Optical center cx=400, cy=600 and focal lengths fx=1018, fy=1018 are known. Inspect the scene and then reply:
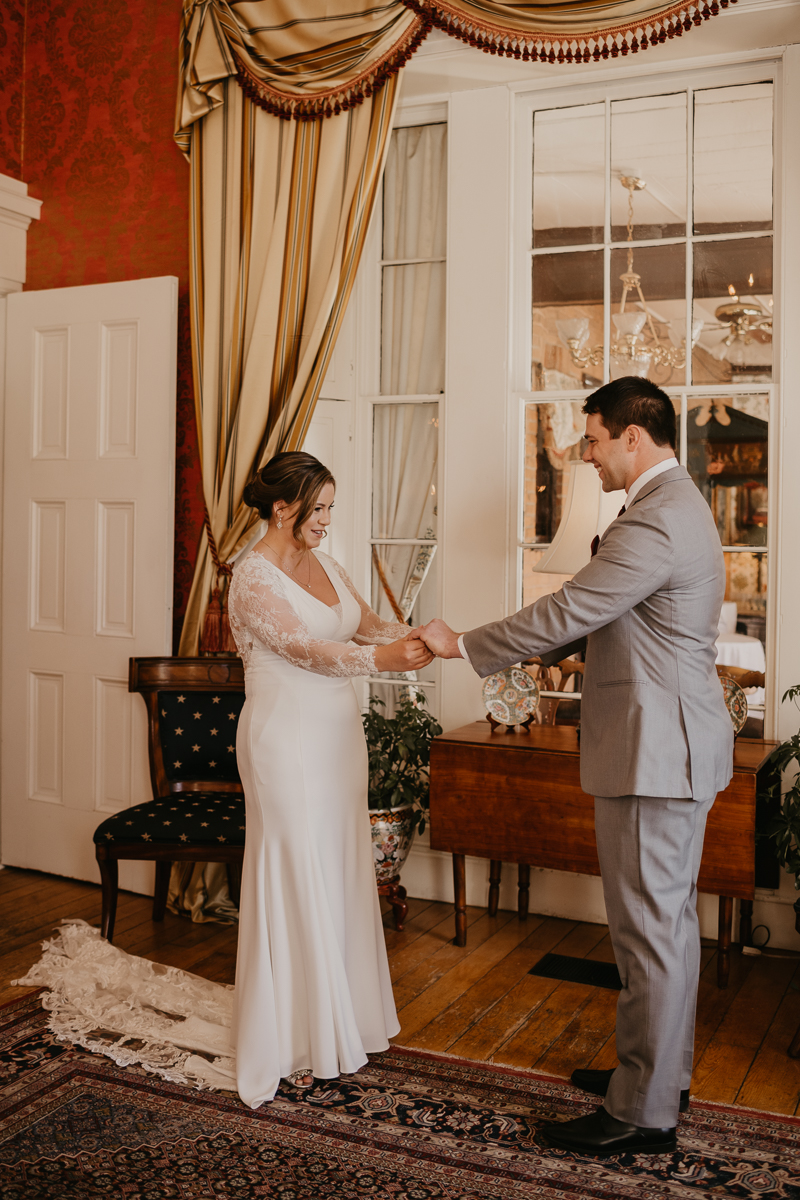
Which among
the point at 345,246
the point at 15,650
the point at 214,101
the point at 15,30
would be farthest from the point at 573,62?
the point at 15,650

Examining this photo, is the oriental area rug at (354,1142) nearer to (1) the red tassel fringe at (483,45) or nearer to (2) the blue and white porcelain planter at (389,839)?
(2) the blue and white porcelain planter at (389,839)

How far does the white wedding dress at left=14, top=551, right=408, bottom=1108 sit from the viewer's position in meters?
2.63

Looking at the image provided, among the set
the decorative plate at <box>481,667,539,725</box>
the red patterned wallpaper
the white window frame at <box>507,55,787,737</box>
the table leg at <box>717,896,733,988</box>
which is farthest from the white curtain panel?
the table leg at <box>717,896,733,988</box>

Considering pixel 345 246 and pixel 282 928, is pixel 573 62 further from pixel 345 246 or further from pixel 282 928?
pixel 282 928

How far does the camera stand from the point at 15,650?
4578mm

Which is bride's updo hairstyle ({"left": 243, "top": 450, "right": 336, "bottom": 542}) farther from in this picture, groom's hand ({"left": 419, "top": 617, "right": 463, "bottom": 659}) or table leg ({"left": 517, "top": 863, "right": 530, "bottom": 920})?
table leg ({"left": 517, "top": 863, "right": 530, "bottom": 920})

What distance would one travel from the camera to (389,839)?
12.5ft

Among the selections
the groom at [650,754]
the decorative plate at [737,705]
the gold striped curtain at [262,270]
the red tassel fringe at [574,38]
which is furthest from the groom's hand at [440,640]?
the red tassel fringe at [574,38]

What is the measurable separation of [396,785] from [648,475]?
187 cm

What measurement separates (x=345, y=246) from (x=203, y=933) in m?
2.64

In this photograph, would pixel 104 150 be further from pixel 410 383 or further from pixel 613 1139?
pixel 613 1139

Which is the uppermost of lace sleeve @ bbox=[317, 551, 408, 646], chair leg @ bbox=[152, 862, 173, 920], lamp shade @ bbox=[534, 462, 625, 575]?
lamp shade @ bbox=[534, 462, 625, 575]

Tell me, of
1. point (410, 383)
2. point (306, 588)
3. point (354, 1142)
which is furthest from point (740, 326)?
point (354, 1142)

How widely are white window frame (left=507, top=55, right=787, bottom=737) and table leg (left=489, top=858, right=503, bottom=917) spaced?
1018 millimetres
